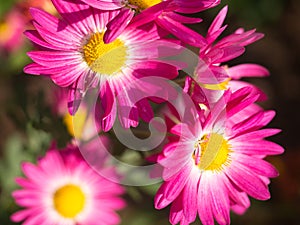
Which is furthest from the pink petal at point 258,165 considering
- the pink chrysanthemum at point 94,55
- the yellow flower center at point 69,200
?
the yellow flower center at point 69,200

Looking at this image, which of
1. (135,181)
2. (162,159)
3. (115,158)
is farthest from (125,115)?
(135,181)

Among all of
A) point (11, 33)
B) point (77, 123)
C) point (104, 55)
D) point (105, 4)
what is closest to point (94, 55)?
point (104, 55)

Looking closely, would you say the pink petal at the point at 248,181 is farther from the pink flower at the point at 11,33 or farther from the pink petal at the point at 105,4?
the pink flower at the point at 11,33

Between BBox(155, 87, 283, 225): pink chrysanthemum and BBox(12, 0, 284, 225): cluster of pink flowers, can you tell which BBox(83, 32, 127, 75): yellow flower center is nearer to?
BBox(12, 0, 284, 225): cluster of pink flowers

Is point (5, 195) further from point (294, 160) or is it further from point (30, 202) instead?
point (294, 160)

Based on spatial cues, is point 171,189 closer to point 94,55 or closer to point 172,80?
point 172,80

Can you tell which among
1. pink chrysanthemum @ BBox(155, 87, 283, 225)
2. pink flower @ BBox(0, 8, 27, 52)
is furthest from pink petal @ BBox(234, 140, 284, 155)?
pink flower @ BBox(0, 8, 27, 52)

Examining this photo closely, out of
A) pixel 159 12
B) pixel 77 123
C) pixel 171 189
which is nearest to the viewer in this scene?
pixel 159 12
